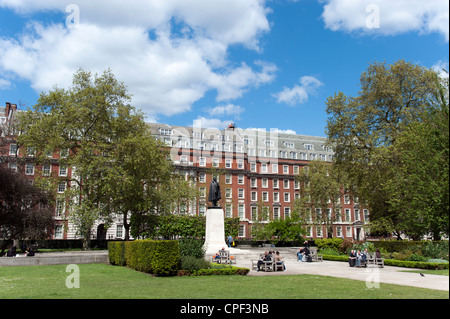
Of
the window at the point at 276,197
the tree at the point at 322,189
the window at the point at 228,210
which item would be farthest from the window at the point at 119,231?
the window at the point at 276,197

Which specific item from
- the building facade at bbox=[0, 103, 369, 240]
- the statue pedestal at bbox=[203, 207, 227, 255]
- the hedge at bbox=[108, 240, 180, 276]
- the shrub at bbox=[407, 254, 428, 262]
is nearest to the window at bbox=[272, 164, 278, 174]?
the building facade at bbox=[0, 103, 369, 240]

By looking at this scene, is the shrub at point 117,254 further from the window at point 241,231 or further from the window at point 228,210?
the window at point 241,231

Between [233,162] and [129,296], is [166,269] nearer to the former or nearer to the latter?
[129,296]

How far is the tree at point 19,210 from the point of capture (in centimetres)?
3522

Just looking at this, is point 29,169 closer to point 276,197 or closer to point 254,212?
point 254,212

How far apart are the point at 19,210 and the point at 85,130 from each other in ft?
34.5

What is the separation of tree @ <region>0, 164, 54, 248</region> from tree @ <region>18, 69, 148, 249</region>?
126 inches

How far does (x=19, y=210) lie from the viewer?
36469mm

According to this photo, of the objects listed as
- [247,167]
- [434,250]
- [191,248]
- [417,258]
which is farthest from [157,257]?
[247,167]

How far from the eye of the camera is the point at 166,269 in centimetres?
1648

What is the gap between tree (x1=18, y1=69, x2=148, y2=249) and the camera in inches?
1502

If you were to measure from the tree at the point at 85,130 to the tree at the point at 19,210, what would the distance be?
320cm
